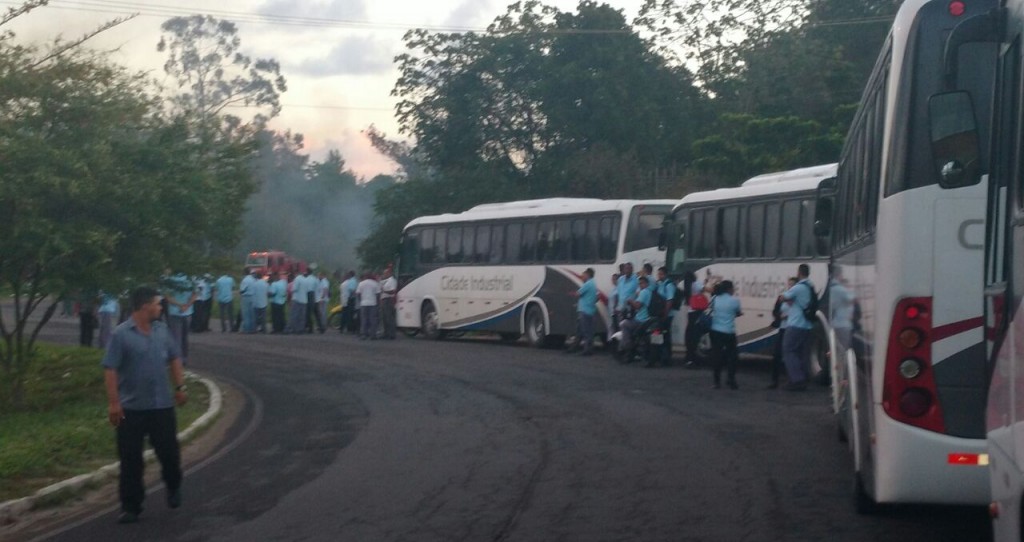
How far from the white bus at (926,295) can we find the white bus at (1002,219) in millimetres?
240

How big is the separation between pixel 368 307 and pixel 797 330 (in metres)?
16.2

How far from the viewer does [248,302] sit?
35.7 m

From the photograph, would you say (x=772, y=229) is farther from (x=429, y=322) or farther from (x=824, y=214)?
(x=429, y=322)

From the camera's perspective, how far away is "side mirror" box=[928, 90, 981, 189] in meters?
5.98

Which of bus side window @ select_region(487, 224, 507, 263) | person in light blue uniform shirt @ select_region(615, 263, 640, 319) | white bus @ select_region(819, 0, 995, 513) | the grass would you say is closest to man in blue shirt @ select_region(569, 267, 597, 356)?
person in light blue uniform shirt @ select_region(615, 263, 640, 319)

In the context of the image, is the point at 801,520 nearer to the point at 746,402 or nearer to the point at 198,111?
the point at 746,402

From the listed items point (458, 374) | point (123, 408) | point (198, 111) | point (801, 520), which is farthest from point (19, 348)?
point (801, 520)

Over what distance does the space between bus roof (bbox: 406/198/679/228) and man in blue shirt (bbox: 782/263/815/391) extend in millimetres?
9143

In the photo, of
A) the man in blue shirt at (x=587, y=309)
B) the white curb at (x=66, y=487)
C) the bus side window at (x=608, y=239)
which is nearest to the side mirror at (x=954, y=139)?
the white curb at (x=66, y=487)

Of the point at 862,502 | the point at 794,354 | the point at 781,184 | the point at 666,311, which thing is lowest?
the point at 862,502

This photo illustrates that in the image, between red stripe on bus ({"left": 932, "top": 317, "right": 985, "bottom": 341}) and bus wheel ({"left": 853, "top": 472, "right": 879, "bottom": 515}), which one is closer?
red stripe on bus ({"left": 932, "top": 317, "right": 985, "bottom": 341})

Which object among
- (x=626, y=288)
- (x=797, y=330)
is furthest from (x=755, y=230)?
(x=797, y=330)

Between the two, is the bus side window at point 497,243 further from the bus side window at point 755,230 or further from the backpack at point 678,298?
the bus side window at point 755,230

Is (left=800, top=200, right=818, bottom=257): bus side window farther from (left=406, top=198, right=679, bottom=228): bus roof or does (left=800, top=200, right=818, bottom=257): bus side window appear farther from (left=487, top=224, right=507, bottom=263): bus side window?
(left=487, top=224, right=507, bottom=263): bus side window
